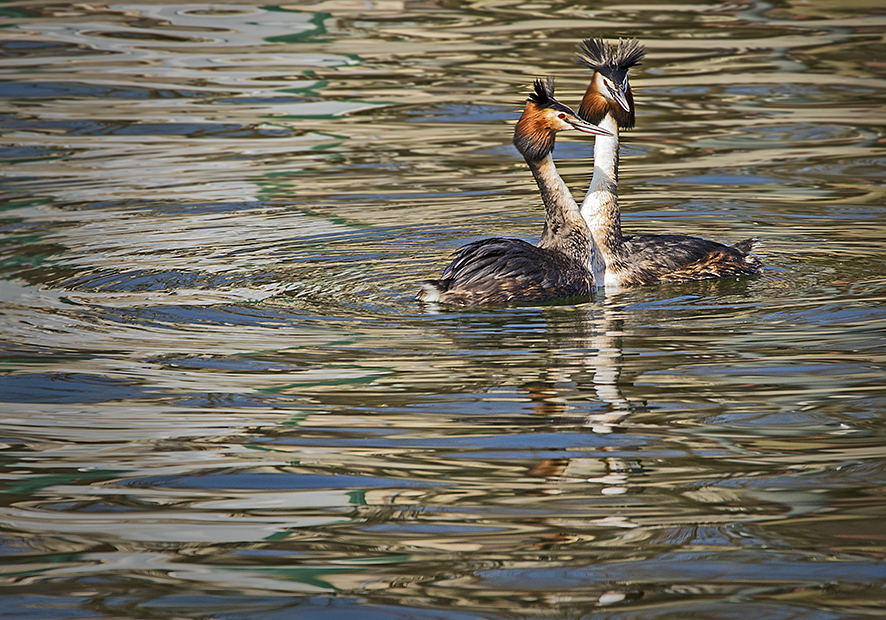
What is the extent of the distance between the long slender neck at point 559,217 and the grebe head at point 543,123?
118 millimetres

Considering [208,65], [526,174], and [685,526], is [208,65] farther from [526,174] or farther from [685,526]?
[685,526]

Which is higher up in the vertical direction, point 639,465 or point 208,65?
point 208,65

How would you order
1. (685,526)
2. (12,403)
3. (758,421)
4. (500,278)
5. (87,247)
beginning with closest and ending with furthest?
1. (685,526)
2. (758,421)
3. (12,403)
4. (500,278)
5. (87,247)

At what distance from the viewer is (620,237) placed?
28.9ft

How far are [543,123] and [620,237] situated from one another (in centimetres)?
108

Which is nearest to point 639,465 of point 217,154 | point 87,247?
point 87,247

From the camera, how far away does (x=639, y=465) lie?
4.91m

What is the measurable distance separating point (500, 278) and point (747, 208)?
3845 millimetres

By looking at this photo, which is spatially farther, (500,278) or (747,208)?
(747,208)

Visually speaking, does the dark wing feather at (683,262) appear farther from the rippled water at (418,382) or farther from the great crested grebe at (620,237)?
the rippled water at (418,382)

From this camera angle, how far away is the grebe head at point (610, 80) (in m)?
8.57

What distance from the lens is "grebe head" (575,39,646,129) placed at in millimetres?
8570

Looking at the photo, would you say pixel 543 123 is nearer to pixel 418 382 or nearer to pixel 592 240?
pixel 592 240

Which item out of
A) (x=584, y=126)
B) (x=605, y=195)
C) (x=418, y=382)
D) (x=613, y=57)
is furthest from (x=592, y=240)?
(x=418, y=382)
